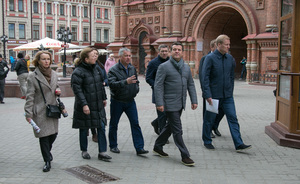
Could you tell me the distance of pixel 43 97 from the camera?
5266 mm

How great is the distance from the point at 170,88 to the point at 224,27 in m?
23.0

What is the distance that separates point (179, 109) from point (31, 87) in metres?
2.31

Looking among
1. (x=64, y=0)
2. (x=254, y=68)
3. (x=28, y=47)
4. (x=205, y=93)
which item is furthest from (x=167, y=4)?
(x=64, y=0)

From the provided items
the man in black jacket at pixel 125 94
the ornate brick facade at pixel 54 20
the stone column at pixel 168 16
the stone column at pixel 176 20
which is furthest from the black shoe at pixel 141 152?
the ornate brick facade at pixel 54 20

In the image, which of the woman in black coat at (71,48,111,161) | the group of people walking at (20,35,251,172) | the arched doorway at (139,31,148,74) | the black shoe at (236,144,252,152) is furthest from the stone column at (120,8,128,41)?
the black shoe at (236,144,252,152)

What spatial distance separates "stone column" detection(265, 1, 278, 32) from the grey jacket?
16739 millimetres

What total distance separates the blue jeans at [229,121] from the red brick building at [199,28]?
1515 centimetres

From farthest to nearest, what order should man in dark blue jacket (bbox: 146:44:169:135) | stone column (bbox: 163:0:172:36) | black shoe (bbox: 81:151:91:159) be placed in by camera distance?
stone column (bbox: 163:0:172:36) < man in dark blue jacket (bbox: 146:44:169:135) < black shoe (bbox: 81:151:91:159)

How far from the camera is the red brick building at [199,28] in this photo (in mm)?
21031

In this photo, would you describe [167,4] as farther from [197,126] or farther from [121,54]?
[121,54]

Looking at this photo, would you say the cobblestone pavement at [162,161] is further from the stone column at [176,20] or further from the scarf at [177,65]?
the stone column at [176,20]

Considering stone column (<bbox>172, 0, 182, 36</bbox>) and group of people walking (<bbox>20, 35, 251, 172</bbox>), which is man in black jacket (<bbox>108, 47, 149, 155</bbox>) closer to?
group of people walking (<bbox>20, 35, 251, 172</bbox>)

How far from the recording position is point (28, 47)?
21.7 m

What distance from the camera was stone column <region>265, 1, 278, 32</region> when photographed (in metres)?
20.4
